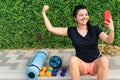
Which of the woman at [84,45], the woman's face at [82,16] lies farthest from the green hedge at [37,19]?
the woman's face at [82,16]

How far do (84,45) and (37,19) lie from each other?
6.97 feet

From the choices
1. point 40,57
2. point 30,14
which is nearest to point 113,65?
point 40,57

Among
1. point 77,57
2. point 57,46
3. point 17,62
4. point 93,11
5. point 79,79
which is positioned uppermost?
point 93,11

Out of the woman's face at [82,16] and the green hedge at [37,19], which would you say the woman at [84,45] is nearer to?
the woman's face at [82,16]

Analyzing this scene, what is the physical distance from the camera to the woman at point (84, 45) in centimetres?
497

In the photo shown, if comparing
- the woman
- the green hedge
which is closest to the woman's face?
the woman

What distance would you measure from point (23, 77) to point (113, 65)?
1675 mm

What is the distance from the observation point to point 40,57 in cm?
593

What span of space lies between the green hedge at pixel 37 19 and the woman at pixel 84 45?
172 cm

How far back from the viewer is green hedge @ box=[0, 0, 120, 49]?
6855 millimetres

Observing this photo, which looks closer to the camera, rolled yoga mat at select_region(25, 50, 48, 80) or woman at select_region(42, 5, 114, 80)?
woman at select_region(42, 5, 114, 80)

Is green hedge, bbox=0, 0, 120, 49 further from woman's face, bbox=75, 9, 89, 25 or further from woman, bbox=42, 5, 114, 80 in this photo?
woman's face, bbox=75, 9, 89, 25

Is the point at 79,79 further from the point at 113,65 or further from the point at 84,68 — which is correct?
the point at 113,65

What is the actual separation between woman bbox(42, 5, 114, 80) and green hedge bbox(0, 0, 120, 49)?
1.72 meters
